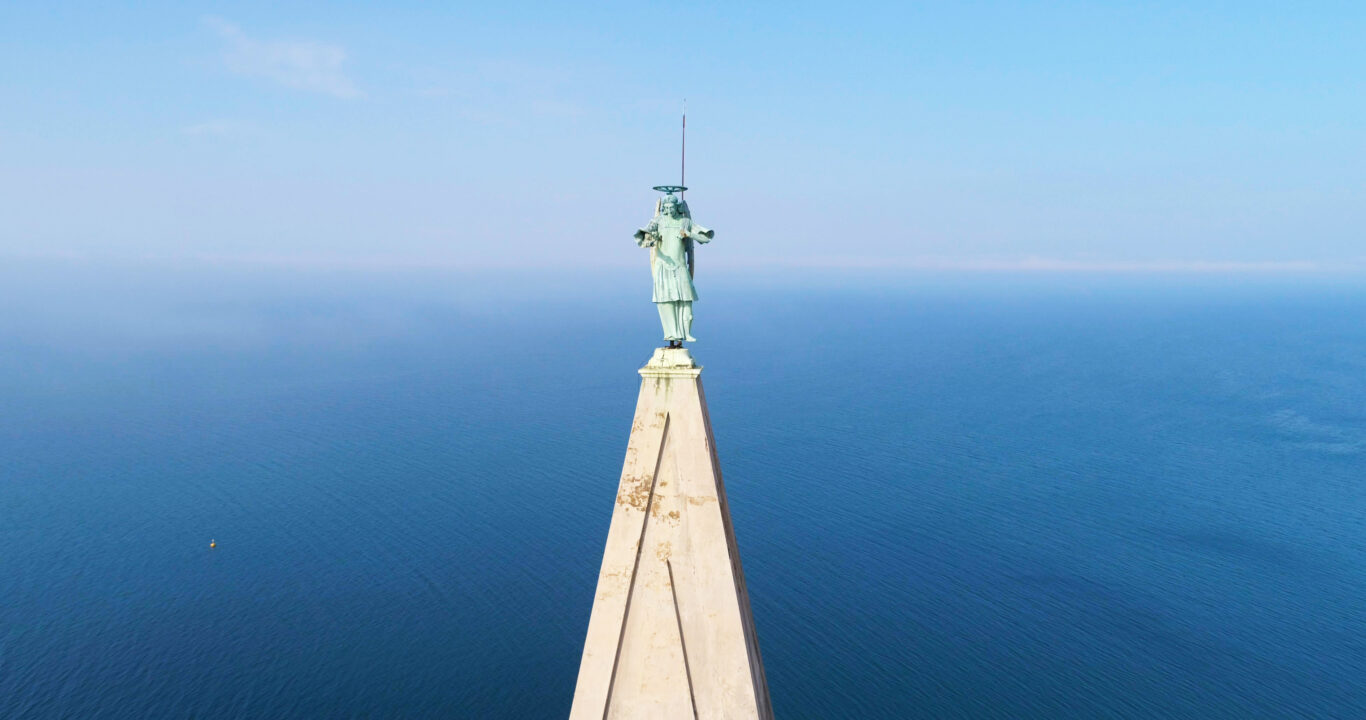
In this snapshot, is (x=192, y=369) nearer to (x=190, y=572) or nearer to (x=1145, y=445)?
(x=190, y=572)

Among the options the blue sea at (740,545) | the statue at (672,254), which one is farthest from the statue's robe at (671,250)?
the blue sea at (740,545)

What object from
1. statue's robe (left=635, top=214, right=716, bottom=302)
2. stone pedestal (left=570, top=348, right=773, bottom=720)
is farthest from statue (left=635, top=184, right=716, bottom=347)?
stone pedestal (left=570, top=348, right=773, bottom=720)

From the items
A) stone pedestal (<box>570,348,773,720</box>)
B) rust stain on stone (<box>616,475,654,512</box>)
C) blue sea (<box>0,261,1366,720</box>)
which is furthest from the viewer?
blue sea (<box>0,261,1366,720</box>)

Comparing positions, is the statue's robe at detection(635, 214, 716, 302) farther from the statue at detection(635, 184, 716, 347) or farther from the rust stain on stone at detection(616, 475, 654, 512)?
the rust stain on stone at detection(616, 475, 654, 512)

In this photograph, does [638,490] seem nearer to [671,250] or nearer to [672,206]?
[671,250]

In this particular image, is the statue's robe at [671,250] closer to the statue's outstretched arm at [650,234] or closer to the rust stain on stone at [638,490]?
the statue's outstretched arm at [650,234]

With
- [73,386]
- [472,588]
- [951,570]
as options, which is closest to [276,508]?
[472,588]
